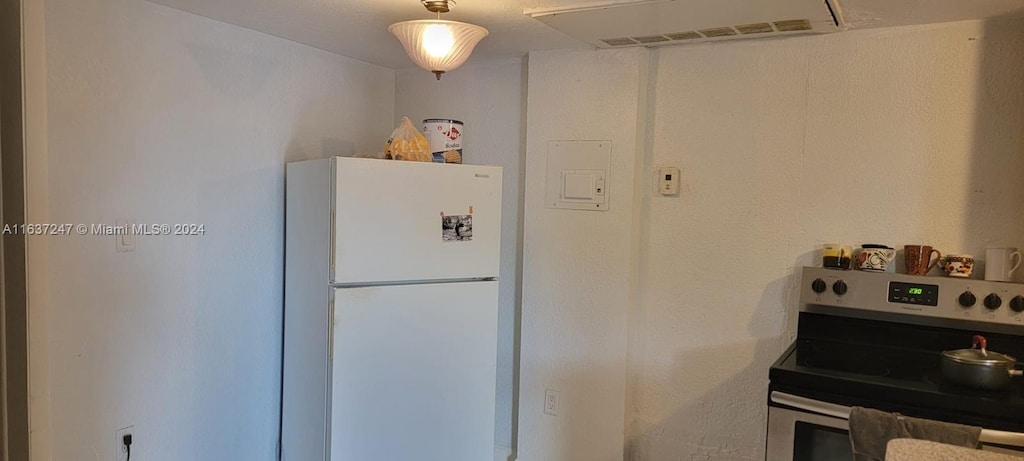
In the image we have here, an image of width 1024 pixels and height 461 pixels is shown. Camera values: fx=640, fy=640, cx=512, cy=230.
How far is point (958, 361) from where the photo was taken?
1.76 meters

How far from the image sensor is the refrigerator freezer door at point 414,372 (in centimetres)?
226

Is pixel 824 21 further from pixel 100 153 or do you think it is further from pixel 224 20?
pixel 100 153

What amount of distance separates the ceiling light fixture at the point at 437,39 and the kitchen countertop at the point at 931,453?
1.50 metres

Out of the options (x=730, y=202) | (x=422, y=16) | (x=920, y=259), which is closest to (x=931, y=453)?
(x=920, y=259)

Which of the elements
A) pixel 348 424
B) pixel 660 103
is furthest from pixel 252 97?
pixel 660 103

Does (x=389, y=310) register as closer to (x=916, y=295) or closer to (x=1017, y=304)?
(x=916, y=295)

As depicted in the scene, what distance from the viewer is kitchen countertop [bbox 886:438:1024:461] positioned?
116 cm

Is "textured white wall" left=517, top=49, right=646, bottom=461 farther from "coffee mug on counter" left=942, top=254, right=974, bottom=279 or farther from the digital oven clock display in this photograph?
"coffee mug on counter" left=942, top=254, right=974, bottom=279

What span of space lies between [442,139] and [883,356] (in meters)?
1.77

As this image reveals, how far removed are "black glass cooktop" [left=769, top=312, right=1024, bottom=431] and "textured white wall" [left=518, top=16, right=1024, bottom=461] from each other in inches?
8.3

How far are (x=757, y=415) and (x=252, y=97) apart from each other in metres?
2.32

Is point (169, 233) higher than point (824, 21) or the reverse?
the reverse

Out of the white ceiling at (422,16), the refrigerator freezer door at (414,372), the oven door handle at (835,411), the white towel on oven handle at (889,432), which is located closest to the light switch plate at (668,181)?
the white ceiling at (422,16)

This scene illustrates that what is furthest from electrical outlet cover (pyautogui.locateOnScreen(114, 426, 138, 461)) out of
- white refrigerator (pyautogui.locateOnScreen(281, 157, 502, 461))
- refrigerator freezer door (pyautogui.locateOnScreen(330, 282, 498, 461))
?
refrigerator freezer door (pyautogui.locateOnScreen(330, 282, 498, 461))
